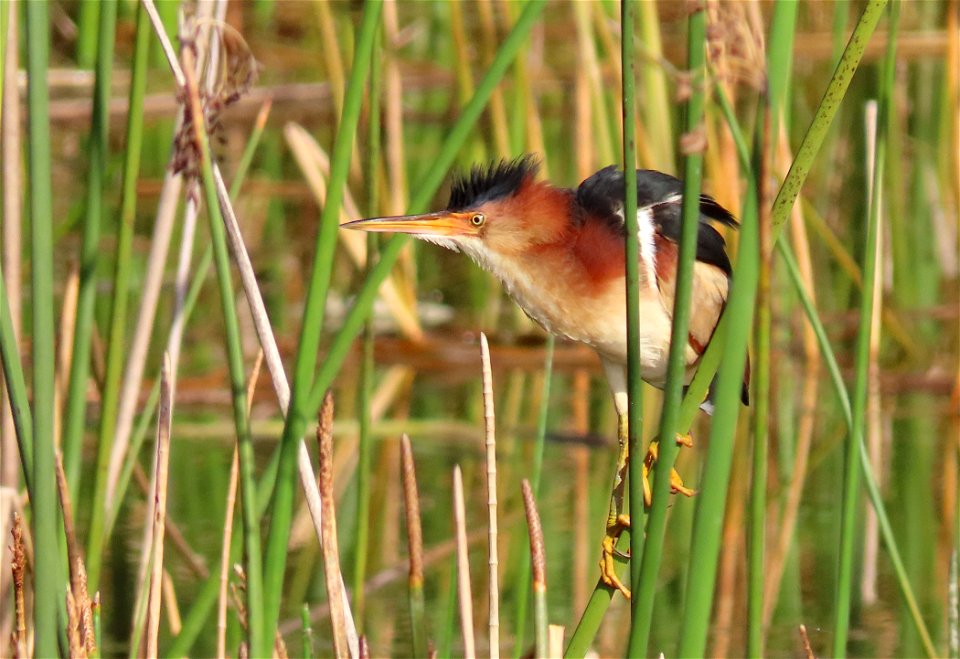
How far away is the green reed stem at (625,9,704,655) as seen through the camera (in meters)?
1.21

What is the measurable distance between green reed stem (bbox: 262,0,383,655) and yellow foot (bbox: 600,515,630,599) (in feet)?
1.23

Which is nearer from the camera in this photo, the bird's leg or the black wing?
the bird's leg

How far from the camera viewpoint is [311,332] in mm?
1421

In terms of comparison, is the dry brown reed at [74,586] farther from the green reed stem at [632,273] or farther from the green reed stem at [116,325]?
the green reed stem at [632,273]

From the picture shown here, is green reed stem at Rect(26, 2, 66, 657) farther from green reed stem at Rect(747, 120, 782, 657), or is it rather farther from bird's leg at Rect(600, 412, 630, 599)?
green reed stem at Rect(747, 120, 782, 657)

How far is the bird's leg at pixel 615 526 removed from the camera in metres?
1.75

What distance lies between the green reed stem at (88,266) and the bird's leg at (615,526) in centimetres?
64

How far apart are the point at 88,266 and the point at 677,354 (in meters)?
0.87

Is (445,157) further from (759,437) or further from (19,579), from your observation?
(19,579)

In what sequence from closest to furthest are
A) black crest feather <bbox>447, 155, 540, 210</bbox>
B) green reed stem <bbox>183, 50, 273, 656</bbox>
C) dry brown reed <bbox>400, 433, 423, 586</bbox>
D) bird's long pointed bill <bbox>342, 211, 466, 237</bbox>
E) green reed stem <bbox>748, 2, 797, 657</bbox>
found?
green reed stem <bbox>748, 2, 797, 657</bbox> → green reed stem <bbox>183, 50, 273, 656</bbox> → dry brown reed <bbox>400, 433, 423, 586</bbox> → bird's long pointed bill <bbox>342, 211, 466, 237</bbox> → black crest feather <bbox>447, 155, 540, 210</bbox>

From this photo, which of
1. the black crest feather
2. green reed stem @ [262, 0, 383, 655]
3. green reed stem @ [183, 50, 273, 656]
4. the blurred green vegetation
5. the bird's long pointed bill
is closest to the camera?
green reed stem @ [183, 50, 273, 656]

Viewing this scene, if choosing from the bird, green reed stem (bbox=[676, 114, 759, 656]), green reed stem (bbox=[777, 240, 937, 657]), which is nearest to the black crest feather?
the bird

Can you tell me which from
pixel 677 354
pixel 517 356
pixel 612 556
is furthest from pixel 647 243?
pixel 517 356

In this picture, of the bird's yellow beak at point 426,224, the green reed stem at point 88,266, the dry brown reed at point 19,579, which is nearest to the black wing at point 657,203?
the bird's yellow beak at point 426,224
